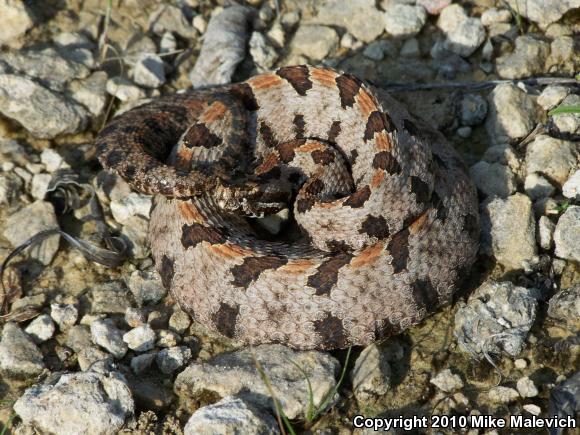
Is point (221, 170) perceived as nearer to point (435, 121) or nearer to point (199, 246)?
point (199, 246)

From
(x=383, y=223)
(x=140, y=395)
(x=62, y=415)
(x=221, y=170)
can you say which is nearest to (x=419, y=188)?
(x=383, y=223)

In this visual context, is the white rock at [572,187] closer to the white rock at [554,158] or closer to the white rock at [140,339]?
the white rock at [554,158]

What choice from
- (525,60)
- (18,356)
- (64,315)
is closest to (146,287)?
(64,315)

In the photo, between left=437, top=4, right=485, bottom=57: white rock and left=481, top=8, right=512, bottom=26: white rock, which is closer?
left=437, top=4, right=485, bottom=57: white rock

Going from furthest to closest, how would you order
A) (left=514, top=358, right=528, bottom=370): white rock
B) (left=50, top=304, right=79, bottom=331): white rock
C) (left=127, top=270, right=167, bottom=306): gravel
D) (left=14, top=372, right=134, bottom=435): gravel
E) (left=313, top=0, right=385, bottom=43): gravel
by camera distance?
(left=313, top=0, right=385, bottom=43): gravel, (left=127, top=270, right=167, bottom=306): gravel, (left=50, top=304, right=79, bottom=331): white rock, (left=514, top=358, right=528, bottom=370): white rock, (left=14, top=372, right=134, bottom=435): gravel

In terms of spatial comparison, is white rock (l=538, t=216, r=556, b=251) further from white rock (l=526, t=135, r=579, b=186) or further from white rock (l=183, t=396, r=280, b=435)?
white rock (l=183, t=396, r=280, b=435)

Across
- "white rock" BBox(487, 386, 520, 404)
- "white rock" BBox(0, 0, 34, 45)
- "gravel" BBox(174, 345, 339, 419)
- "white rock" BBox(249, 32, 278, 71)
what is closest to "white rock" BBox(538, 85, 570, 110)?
"white rock" BBox(249, 32, 278, 71)
